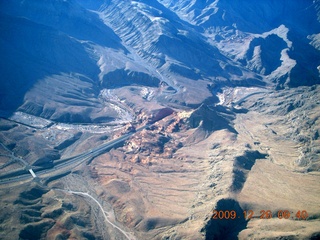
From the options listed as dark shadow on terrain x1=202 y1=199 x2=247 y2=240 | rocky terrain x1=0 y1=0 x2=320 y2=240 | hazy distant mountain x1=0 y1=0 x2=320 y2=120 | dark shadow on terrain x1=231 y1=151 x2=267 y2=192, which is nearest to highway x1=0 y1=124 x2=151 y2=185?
rocky terrain x1=0 y1=0 x2=320 y2=240

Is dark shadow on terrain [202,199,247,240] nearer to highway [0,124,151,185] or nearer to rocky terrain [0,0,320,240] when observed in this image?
rocky terrain [0,0,320,240]

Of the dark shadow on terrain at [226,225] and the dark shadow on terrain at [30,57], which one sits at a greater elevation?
the dark shadow on terrain at [30,57]

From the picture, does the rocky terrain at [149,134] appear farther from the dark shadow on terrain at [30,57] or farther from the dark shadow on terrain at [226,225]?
the dark shadow on terrain at [30,57]

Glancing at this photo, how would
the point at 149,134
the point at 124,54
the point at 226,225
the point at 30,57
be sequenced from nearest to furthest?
the point at 226,225 → the point at 149,134 → the point at 30,57 → the point at 124,54

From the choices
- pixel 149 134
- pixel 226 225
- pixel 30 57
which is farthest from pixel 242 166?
Answer: pixel 30 57
